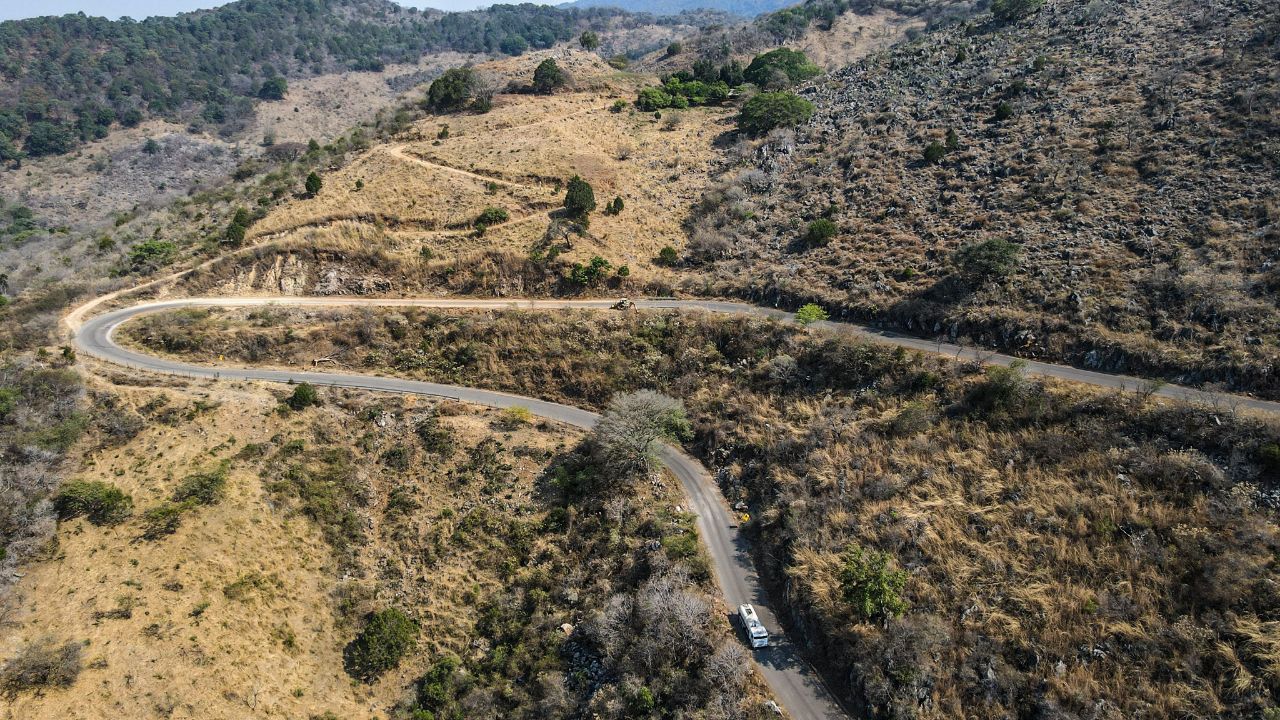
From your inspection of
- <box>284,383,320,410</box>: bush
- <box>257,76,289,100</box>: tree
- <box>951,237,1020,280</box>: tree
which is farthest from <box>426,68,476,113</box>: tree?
<box>257,76,289,100</box>: tree

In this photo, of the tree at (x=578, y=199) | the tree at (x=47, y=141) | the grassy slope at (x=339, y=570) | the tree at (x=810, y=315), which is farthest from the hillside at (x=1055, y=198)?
the tree at (x=47, y=141)

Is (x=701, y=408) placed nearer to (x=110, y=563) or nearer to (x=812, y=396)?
(x=812, y=396)

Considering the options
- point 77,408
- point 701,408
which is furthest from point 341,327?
point 701,408

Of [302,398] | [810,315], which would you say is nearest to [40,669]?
[302,398]

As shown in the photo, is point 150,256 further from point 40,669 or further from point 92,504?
point 40,669

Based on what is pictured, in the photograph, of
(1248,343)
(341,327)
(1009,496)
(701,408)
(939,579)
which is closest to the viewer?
(939,579)

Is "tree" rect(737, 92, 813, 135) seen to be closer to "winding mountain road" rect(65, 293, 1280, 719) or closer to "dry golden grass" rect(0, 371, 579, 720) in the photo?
"winding mountain road" rect(65, 293, 1280, 719)
